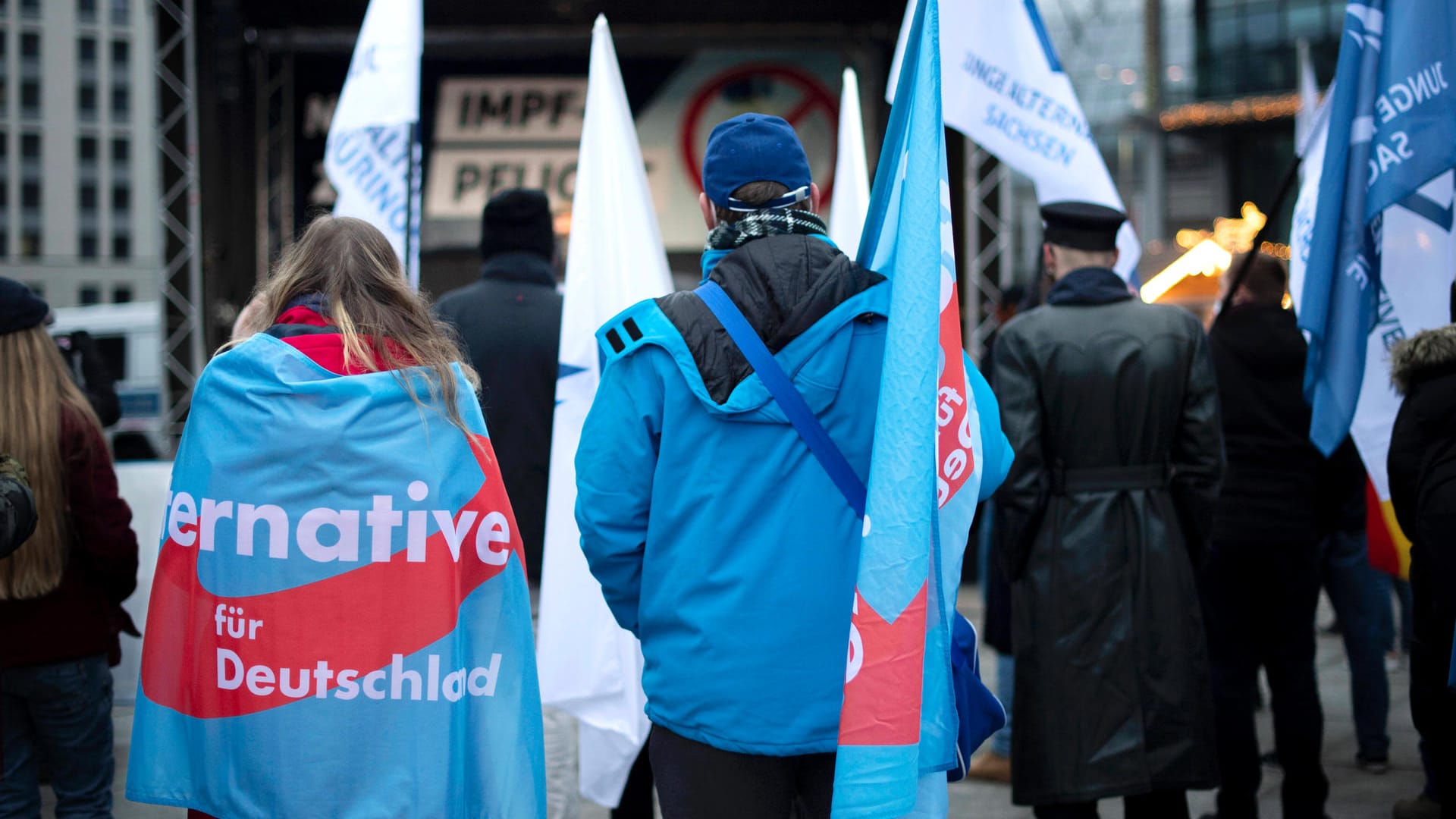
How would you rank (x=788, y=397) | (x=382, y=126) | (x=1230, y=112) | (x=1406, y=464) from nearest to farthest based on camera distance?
(x=788, y=397) < (x=1406, y=464) < (x=382, y=126) < (x=1230, y=112)

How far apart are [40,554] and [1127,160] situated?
2521 cm

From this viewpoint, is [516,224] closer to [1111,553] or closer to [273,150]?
[1111,553]

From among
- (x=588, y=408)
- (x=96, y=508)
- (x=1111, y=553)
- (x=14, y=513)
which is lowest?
(x=1111, y=553)

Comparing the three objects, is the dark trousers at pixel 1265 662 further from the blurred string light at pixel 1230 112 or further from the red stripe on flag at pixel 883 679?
the blurred string light at pixel 1230 112

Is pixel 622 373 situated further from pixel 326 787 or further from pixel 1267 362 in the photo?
pixel 1267 362

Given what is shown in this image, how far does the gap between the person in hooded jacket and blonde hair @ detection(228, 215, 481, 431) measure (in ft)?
8.53

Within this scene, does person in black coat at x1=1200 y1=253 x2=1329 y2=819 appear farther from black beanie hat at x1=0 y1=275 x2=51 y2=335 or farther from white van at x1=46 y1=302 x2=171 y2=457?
white van at x1=46 y1=302 x2=171 y2=457

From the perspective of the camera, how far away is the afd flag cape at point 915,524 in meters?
2.15

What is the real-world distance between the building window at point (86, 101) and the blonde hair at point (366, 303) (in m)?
86.0

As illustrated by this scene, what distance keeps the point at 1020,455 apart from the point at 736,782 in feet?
5.36

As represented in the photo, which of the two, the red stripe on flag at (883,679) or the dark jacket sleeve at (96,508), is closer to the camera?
the red stripe on flag at (883,679)

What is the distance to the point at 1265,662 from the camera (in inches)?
167

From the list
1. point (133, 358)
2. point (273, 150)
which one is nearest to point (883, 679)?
point (273, 150)

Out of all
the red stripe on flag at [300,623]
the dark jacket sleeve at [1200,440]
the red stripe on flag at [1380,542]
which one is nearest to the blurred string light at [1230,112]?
the red stripe on flag at [1380,542]
